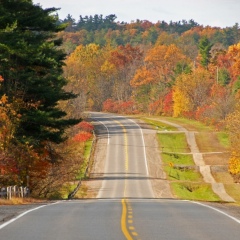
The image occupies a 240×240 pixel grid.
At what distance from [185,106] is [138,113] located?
2282 centimetres

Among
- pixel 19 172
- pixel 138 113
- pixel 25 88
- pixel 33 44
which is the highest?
pixel 33 44

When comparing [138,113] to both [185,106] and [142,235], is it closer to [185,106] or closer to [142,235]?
[185,106]

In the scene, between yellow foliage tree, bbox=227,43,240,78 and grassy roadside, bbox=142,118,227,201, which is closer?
grassy roadside, bbox=142,118,227,201

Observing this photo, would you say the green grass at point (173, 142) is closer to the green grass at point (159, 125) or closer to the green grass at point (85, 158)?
the green grass at point (159, 125)

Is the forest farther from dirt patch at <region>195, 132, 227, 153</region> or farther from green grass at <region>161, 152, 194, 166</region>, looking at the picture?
green grass at <region>161, 152, 194, 166</region>

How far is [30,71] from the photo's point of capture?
43.9 metres

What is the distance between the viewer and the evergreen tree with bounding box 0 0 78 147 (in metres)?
41.7

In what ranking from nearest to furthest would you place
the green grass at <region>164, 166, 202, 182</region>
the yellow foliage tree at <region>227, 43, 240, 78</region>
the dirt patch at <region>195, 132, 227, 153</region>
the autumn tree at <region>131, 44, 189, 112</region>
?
the green grass at <region>164, 166, 202, 182</region> < the dirt patch at <region>195, 132, 227, 153</region> < the yellow foliage tree at <region>227, 43, 240, 78</region> < the autumn tree at <region>131, 44, 189, 112</region>

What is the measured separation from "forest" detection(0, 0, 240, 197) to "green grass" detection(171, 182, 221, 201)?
22.3 ft

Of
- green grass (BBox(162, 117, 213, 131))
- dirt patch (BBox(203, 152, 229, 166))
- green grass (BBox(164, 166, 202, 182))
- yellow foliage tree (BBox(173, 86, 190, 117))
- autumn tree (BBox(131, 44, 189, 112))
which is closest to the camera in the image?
green grass (BBox(164, 166, 202, 182))

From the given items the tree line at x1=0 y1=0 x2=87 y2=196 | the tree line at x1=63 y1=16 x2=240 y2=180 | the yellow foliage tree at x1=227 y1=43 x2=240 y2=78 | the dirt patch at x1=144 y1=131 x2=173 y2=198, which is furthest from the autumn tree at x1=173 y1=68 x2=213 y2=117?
the tree line at x1=0 y1=0 x2=87 y2=196

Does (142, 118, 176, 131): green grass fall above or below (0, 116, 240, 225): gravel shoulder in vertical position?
below

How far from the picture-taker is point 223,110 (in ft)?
385

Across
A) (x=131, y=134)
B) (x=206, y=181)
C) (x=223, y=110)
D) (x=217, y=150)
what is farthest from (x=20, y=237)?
(x=223, y=110)
